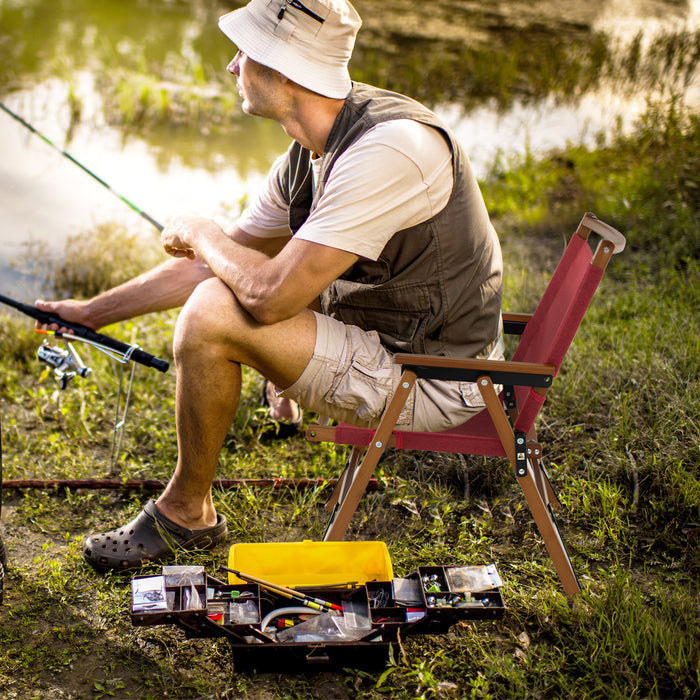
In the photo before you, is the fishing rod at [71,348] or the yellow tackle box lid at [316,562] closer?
the yellow tackle box lid at [316,562]

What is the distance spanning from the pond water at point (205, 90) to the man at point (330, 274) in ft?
8.12

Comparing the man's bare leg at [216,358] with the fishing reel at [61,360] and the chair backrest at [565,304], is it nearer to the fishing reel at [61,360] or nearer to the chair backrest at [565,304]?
the fishing reel at [61,360]

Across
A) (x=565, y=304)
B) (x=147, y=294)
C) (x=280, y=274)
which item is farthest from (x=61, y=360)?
(x=565, y=304)

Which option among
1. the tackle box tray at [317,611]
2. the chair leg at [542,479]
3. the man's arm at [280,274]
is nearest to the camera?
the tackle box tray at [317,611]

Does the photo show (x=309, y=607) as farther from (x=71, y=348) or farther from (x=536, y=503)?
(x=71, y=348)

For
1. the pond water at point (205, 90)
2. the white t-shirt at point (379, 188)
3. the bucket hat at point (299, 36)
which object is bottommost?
the pond water at point (205, 90)

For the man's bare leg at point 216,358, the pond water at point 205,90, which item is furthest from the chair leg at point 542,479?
the pond water at point 205,90

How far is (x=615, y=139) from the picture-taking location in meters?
6.52

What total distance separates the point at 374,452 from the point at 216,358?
48 cm

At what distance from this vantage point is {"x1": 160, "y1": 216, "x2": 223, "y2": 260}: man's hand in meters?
2.33

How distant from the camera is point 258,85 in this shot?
219 cm

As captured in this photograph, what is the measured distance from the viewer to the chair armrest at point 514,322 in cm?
255

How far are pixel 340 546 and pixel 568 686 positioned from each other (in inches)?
25.7

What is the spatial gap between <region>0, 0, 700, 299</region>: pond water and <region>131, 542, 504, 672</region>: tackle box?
280cm
